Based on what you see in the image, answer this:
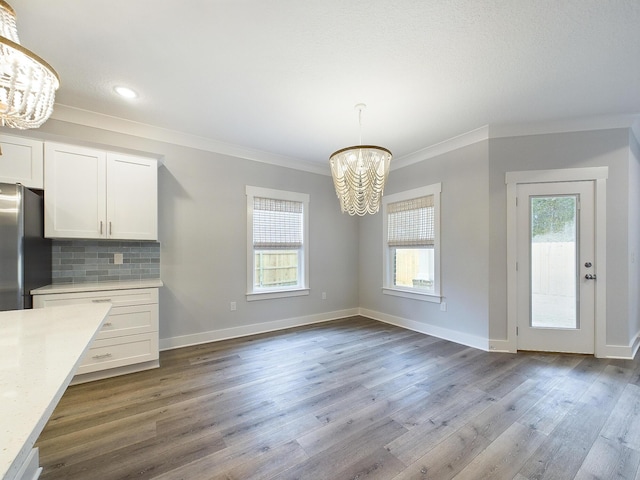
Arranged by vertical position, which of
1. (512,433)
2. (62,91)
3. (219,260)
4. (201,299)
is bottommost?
(512,433)

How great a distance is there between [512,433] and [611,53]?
9.46ft

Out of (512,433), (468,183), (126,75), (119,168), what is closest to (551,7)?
(468,183)

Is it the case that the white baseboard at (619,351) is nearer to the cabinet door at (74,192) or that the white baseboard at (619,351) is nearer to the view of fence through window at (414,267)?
the view of fence through window at (414,267)

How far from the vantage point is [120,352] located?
2736mm

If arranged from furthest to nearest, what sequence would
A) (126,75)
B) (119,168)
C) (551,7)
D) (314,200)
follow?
(314,200) → (119,168) → (126,75) → (551,7)

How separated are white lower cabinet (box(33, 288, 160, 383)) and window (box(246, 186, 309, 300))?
4.47 ft

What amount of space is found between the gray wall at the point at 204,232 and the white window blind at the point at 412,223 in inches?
54.4

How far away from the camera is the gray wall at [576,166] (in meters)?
3.09

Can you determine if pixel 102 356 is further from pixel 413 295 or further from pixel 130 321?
pixel 413 295

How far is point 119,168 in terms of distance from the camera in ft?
9.58

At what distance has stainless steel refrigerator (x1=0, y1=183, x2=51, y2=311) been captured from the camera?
2172 mm

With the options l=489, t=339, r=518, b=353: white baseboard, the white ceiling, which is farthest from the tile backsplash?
l=489, t=339, r=518, b=353: white baseboard

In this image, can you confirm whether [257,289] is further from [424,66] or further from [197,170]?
[424,66]

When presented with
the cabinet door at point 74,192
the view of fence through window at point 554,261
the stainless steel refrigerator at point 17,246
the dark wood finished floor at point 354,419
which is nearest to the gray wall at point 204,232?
the cabinet door at point 74,192
